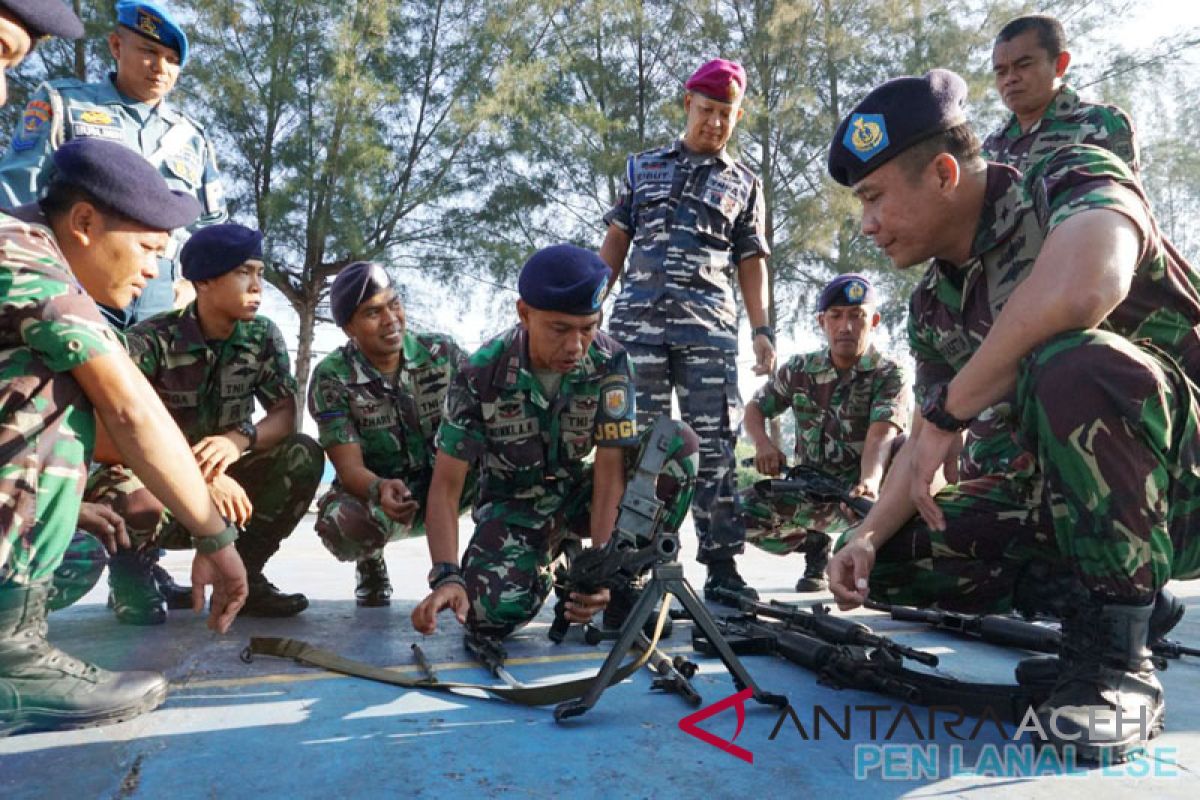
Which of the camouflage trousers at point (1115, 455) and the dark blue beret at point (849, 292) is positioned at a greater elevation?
the dark blue beret at point (849, 292)

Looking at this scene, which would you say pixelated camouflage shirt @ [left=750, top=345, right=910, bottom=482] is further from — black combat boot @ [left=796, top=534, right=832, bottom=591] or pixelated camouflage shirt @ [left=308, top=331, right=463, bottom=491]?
pixelated camouflage shirt @ [left=308, top=331, right=463, bottom=491]

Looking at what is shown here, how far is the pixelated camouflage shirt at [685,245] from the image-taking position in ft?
12.4

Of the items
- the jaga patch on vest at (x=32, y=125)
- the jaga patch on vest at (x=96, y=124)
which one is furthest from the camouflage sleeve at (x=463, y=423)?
the jaga patch on vest at (x=32, y=125)

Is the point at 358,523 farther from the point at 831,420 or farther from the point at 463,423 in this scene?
the point at 831,420

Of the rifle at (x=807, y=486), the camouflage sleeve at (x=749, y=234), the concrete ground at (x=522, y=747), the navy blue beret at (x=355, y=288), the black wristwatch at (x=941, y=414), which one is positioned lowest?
the concrete ground at (x=522, y=747)

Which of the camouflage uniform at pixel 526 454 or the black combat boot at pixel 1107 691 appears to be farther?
the camouflage uniform at pixel 526 454

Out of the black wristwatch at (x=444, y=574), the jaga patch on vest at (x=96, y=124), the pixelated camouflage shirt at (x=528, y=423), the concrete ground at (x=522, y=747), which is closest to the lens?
the concrete ground at (x=522, y=747)

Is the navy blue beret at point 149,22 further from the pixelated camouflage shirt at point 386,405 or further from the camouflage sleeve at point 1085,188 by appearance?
the camouflage sleeve at point 1085,188

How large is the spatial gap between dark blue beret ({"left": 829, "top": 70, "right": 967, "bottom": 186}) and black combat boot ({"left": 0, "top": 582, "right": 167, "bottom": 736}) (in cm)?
202

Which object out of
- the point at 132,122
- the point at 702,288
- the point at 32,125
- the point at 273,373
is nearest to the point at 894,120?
the point at 702,288

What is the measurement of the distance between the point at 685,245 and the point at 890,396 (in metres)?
1.14

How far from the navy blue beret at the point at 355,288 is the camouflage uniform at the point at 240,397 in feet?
0.83

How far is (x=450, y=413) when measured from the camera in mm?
2750

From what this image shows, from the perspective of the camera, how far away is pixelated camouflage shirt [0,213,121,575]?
5.38 ft
